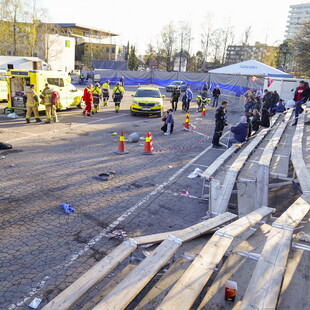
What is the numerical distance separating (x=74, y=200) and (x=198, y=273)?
4116mm

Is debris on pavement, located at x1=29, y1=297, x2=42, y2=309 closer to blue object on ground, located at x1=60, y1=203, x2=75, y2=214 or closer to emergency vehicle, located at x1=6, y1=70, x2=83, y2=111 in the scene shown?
blue object on ground, located at x1=60, y1=203, x2=75, y2=214

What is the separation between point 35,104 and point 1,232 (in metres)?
10.7

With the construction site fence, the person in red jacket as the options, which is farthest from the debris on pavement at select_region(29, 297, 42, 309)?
the construction site fence

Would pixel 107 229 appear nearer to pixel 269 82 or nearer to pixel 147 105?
pixel 147 105

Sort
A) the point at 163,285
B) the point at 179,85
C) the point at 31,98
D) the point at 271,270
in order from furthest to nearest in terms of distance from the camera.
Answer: the point at 179,85
the point at 31,98
the point at 163,285
the point at 271,270

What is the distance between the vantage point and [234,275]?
3.47 metres

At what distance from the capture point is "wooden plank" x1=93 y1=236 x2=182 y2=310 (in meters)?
2.90

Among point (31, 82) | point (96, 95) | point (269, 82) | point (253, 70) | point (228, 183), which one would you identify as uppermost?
point (253, 70)

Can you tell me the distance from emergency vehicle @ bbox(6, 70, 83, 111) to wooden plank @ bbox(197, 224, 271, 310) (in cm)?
1423

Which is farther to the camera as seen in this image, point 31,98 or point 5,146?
point 31,98

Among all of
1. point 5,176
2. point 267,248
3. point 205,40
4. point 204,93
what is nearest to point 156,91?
point 204,93

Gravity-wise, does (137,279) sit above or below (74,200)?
above

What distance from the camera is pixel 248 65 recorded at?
23.0 metres

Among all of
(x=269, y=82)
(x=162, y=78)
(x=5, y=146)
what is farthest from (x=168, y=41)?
(x=5, y=146)
